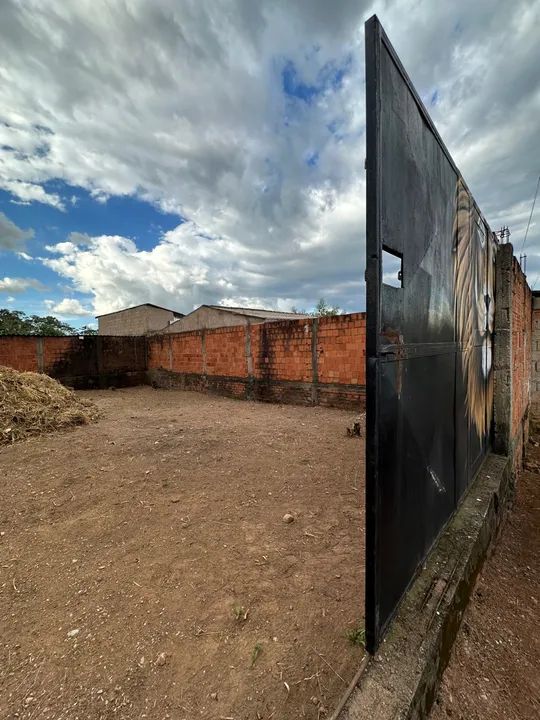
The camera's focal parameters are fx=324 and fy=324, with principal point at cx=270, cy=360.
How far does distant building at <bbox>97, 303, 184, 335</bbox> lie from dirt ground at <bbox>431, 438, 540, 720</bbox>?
64.0ft

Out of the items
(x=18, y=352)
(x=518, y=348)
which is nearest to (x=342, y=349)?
(x=518, y=348)

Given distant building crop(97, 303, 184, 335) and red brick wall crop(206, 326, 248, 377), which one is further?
distant building crop(97, 303, 184, 335)

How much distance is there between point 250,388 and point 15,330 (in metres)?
20.3

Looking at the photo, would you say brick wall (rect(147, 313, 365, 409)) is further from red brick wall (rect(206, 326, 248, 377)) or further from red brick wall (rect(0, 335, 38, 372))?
red brick wall (rect(0, 335, 38, 372))

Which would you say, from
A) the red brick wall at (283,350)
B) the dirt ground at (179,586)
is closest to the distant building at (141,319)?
the red brick wall at (283,350)

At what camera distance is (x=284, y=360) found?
290 inches

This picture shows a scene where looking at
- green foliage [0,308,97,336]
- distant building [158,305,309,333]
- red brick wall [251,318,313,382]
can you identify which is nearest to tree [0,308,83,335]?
green foliage [0,308,97,336]

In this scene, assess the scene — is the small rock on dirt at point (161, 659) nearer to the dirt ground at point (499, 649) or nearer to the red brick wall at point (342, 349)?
the dirt ground at point (499, 649)

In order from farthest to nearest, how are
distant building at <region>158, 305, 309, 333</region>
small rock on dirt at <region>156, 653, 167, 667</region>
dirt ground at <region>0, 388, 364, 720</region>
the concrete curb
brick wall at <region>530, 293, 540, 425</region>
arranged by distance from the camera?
distant building at <region>158, 305, 309, 333</region>
brick wall at <region>530, 293, 540, 425</region>
small rock on dirt at <region>156, 653, 167, 667</region>
dirt ground at <region>0, 388, 364, 720</region>
the concrete curb

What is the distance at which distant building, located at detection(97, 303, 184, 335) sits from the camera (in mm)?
20042

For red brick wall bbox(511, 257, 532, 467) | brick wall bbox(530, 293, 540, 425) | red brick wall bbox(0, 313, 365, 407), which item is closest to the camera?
red brick wall bbox(511, 257, 532, 467)

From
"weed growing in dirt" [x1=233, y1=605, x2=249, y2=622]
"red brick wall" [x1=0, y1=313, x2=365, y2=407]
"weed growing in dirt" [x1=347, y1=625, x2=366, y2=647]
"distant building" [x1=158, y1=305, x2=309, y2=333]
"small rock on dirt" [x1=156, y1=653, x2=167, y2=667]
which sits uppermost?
"distant building" [x1=158, y1=305, x2=309, y2=333]

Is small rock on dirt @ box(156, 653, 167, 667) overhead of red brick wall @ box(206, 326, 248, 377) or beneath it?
beneath

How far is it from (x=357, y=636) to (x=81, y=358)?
12344 mm
